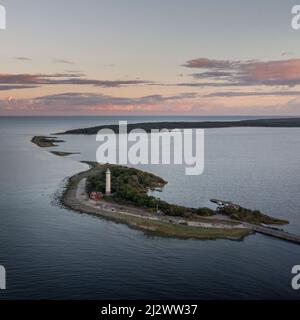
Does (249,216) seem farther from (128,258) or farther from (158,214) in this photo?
(128,258)

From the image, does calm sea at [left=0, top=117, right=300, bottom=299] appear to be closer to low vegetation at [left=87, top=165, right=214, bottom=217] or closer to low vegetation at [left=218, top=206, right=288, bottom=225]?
low vegetation at [left=218, top=206, right=288, bottom=225]

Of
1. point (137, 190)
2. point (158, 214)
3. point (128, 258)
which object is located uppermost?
point (137, 190)

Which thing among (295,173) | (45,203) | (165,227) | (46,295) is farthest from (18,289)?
(295,173)

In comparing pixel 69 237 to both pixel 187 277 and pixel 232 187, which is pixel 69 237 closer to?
pixel 187 277

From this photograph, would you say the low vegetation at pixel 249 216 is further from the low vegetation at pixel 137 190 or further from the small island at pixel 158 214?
the low vegetation at pixel 137 190

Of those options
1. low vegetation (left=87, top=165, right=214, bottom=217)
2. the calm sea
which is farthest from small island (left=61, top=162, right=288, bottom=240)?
the calm sea

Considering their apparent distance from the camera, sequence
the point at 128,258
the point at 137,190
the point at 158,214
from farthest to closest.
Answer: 1. the point at 137,190
2. the point at 158,214
3. the point at 128,258

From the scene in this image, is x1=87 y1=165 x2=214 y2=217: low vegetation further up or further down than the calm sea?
further up

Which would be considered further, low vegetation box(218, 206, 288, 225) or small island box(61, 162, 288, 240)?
low vegetation box(218, 206, 288, 225)

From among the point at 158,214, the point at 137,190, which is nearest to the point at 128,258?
the point at 158,214
